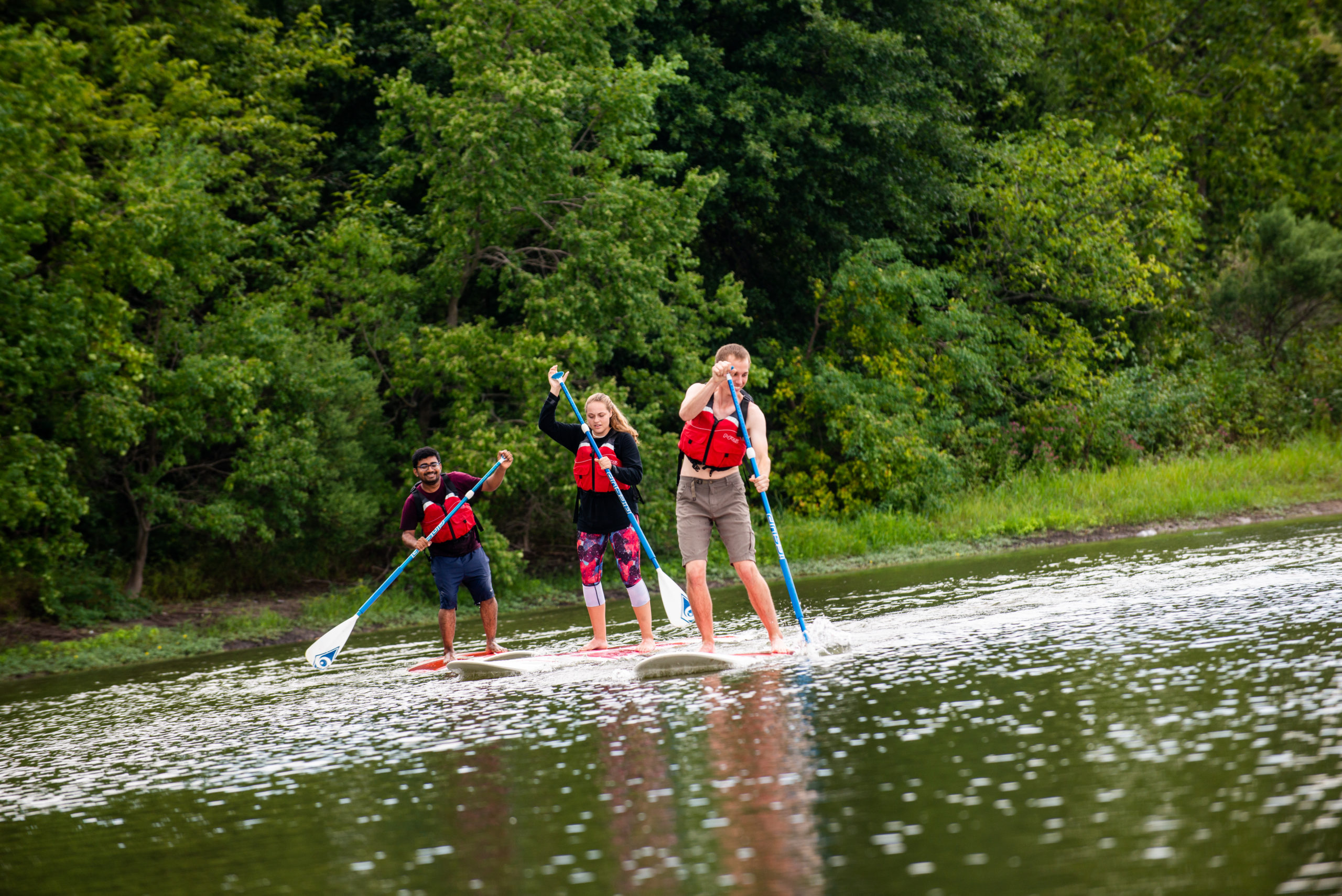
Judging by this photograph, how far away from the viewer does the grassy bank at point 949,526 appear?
15.3m

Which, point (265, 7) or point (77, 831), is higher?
point (265, 7)

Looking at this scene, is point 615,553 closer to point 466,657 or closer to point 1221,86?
point 466,657

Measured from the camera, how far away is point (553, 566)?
67.7 feet

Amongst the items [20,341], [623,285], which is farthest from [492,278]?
[20,341]

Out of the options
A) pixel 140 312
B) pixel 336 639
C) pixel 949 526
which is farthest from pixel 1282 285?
pixel 336 639

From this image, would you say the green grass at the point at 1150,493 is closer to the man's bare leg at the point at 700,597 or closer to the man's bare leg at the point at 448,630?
the man's bare leg at the point at 448,630

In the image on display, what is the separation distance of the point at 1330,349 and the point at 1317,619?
2310 centimetres

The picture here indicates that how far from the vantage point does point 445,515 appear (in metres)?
11.2

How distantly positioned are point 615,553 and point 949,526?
1226cm

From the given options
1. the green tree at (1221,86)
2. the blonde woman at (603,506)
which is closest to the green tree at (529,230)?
the blonde woman at (603,506)

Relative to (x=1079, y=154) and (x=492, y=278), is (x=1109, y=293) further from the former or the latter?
(x=492, y=278)

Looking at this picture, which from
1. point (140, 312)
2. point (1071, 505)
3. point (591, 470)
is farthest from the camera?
point (1071, 505)

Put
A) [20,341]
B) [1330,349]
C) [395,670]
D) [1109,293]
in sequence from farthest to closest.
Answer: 1. [1330,349]
2. [1109,293]
3. [20,341]
4. [395,670]

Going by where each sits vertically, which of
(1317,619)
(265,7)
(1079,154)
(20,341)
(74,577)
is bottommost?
(1317,619)
